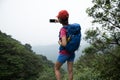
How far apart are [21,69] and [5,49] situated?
5.59 meters

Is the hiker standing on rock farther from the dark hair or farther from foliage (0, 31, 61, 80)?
foliage (0, 31, 61, 80)

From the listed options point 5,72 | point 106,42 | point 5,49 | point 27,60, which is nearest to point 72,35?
point 106,42

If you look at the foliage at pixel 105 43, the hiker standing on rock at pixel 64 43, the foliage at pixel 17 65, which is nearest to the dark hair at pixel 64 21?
the hiker standing on rock at pixel 64 43

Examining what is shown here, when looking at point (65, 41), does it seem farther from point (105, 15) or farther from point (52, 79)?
point (52, 79)

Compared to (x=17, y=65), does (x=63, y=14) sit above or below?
above

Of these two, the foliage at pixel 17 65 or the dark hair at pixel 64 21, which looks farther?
the foliage at pixel 17 65

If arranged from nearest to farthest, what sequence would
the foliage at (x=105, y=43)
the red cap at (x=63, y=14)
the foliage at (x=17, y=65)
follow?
1. the red cap at (x=63, y=14)
2. the foliage at (x=105, y=43)
3. the foliage at (x=17, y=65)

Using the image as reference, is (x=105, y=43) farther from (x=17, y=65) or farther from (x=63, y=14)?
(x=17, y=65)

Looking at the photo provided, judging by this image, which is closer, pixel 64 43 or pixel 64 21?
pixel 64 43

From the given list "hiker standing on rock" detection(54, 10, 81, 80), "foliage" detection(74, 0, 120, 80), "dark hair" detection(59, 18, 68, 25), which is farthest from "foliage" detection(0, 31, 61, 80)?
"dark hair" detection(59, 18, 68, 25)

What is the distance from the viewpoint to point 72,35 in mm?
5672

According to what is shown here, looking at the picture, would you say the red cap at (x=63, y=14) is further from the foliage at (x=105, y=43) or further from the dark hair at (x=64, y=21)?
the foliage at (x=105, y=43)

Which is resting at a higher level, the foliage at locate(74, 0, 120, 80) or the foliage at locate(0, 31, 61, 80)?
the foliage at locate(74, 0, 120, 80)

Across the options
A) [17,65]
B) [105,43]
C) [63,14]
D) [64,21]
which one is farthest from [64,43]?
[17,65]
